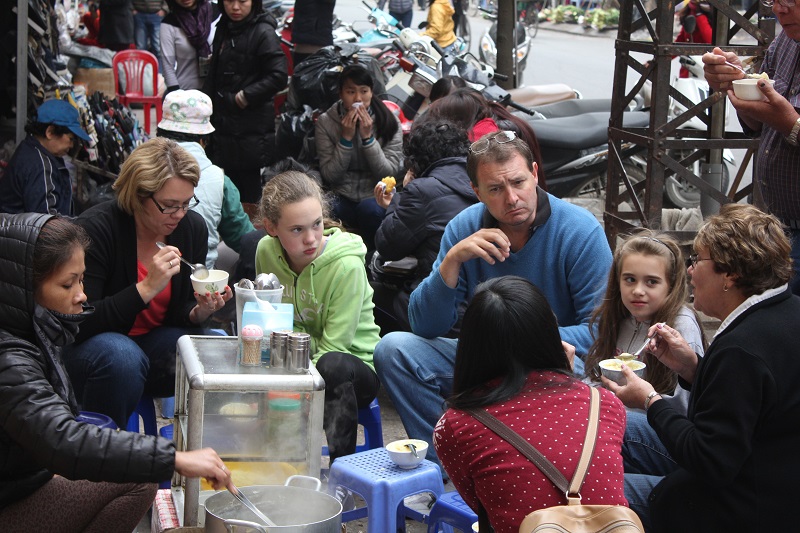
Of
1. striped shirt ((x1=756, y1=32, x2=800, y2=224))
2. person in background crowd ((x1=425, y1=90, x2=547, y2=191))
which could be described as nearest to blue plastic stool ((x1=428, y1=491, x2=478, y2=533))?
striped shirt ((x1=756, y1=32, x2=800, y2=224))

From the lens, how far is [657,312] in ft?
10.8

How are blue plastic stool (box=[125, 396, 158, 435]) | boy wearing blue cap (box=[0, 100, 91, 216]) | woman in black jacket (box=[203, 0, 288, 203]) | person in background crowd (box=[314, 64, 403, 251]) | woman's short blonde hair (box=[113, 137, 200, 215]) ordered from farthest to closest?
woman in black jacket (box=[203, 0, 288, 203]) < person in background crowd (box=[314, 64, 403, 251]) < boy wearing blue cap (box=[0, 100, 91, 216]) < blue plastic stool (box=[125, 396, 158, 435]) < woman's short blonde hair (box=[113, 137, 200, 215])

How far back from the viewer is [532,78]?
683 inches

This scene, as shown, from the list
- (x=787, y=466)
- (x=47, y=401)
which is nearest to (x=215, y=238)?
(x=47, y=401)

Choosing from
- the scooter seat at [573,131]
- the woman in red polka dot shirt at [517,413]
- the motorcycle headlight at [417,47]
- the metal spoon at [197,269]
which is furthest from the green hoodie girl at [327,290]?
the motorcycle headlight at [417,47]

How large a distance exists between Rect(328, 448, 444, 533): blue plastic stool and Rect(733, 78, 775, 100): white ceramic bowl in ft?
5.68

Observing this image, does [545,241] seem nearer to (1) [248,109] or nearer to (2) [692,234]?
(2) [692,234]

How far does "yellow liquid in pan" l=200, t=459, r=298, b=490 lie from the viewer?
3.05 metres

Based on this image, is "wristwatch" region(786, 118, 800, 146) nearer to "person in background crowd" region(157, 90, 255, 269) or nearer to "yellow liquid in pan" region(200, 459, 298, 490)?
"yellow liquid in pan" region(200, 459, 298, 490)

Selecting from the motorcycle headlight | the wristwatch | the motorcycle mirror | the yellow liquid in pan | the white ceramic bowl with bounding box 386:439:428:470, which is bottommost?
the yellow liquid in pan

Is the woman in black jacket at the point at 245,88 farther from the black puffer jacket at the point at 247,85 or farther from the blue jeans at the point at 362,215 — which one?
the blue jeans at the point at 362,215

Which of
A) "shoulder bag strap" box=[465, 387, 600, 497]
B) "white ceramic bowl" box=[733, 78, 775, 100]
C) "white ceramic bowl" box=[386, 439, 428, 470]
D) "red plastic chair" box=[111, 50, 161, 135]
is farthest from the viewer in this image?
"red plastic chair" box=[111, 50, 161, 135]

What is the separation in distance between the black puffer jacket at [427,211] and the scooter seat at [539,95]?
15.9 feet

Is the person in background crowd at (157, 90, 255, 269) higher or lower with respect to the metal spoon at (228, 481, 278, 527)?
higher
